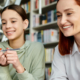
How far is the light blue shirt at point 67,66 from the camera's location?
1.03 metres

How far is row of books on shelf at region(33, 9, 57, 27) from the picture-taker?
2.55 m

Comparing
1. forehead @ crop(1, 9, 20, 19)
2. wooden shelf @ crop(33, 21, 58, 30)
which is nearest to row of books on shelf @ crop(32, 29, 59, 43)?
wooden shelf @ crop(33, 21, 58, 30)

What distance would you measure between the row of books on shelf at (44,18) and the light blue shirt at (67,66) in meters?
1.50

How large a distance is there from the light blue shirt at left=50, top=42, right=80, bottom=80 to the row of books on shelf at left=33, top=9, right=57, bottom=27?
1499mm

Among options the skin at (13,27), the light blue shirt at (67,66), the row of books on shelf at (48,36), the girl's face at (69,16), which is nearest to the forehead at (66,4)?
the girl's face at (69,16)

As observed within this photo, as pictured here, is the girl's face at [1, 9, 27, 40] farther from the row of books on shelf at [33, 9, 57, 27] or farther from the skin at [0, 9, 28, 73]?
the row of books on shelf at [33, 9, 57, 27]

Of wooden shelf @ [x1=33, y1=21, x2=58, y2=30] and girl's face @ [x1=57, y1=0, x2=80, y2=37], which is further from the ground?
girl's face @ [x1=57, y1=0, x2=80, y2=37]

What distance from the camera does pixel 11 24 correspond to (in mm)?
1172

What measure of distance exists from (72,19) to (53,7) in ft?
6.25

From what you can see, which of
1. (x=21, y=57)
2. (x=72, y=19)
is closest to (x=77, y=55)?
(x=72, y=19)

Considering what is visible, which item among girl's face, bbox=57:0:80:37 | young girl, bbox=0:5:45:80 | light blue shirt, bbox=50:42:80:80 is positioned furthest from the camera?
young girl, bbox=0:5:45:80

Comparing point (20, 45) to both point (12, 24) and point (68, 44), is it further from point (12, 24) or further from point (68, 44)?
point (68, 44)

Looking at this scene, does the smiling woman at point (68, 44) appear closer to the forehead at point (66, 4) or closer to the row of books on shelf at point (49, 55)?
the forehead at point (66, 4)

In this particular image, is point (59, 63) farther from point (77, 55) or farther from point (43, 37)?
point (43, 37)
